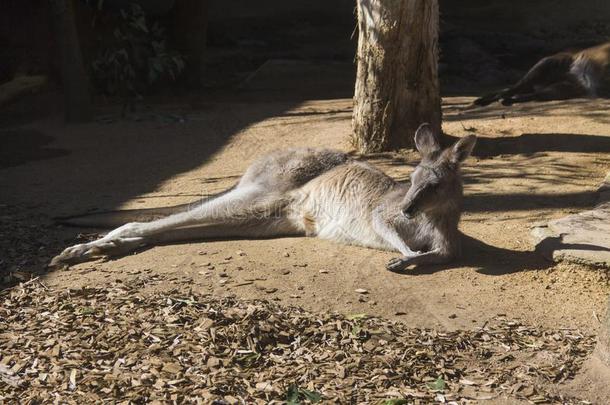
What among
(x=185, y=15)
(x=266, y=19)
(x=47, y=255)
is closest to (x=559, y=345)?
(x=47, y=255)

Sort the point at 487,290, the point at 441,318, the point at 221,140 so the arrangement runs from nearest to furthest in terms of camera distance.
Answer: the point at 441,318 < the point at 487,290 < the point at 221,140

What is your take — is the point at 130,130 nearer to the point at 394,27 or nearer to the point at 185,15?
the point at 185,15

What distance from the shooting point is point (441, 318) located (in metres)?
4.88

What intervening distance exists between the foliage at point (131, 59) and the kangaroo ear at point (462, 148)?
6.49 m

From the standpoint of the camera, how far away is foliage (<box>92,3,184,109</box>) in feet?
38.0

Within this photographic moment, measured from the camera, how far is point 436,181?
18.8ft

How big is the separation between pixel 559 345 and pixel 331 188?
229cm

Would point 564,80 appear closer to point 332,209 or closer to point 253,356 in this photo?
point 332,209

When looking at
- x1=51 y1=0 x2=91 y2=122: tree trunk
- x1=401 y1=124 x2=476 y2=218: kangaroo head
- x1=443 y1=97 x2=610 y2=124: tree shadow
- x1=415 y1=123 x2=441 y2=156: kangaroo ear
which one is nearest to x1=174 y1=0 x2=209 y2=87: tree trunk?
x1=51 y1=0 x2=91 y2=122: tree trunk

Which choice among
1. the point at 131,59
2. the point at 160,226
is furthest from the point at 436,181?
the point at 131,59

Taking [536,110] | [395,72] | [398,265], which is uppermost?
[395,72]

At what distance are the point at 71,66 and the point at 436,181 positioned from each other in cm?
608

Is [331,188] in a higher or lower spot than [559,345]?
higher

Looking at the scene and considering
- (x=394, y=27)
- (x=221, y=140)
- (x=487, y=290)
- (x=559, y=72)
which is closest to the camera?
(x=487, y=290)
